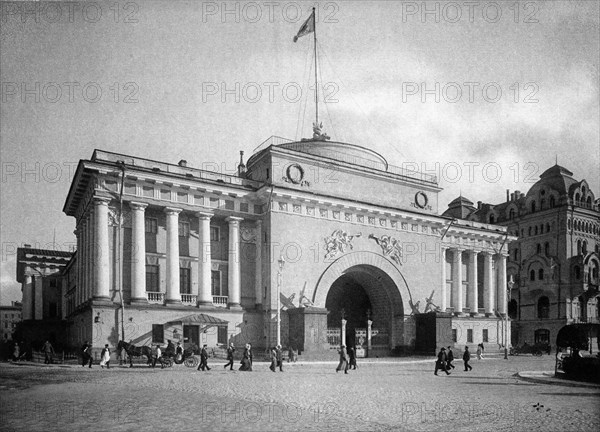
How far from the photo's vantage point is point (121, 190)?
97.3ft

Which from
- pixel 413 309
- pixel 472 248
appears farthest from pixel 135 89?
pixel 472 248

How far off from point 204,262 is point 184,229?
2547mm

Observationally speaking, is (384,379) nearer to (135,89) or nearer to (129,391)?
(129,391)

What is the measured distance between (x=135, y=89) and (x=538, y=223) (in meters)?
53.5

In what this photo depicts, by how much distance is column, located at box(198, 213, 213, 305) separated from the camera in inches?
1272

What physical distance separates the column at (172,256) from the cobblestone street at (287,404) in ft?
35.4

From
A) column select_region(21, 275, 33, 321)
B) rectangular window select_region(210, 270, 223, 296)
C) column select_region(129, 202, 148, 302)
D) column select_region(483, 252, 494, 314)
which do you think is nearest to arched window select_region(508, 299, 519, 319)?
column select_region(483, 252, 494, 314)

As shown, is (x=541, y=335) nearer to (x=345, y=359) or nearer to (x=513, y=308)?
(x=513, y=308)

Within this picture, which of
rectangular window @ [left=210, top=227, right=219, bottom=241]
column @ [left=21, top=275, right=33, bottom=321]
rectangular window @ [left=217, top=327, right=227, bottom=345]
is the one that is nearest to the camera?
rectangular window @ [left=217, top=327, right=227, bottom=345]

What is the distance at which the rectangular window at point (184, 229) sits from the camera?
3312 cm

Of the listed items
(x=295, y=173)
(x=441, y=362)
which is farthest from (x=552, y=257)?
(x=441, y=362)

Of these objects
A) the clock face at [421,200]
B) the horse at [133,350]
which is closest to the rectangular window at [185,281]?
the horse at [133,350]

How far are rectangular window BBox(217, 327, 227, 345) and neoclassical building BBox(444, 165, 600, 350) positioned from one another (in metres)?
33.9

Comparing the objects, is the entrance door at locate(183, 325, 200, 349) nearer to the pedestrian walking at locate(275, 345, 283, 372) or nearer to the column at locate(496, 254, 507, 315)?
the pedestrian walking at locate(275, 345, 283, 372)
